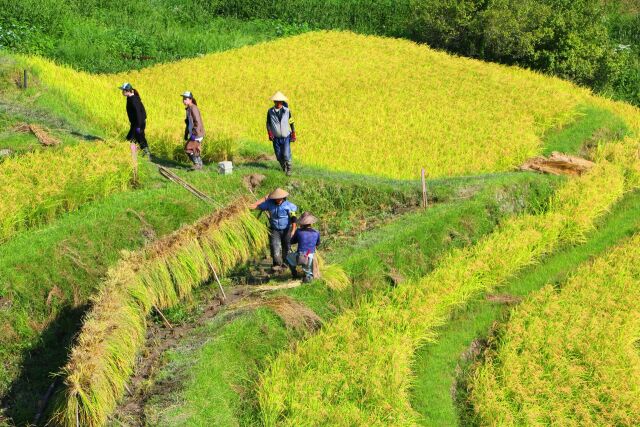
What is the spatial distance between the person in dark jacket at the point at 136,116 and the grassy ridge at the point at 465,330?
623 cm

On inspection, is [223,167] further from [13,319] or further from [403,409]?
[403,409]

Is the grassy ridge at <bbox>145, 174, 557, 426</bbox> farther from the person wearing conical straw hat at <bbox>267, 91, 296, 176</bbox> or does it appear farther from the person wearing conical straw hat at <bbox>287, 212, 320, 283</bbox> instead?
the person wearing conical straw hat at <bbox>267, 91, 296, 176</bbox>

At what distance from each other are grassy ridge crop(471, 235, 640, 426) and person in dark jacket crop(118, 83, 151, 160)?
6854mm

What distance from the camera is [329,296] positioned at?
995 centimetres

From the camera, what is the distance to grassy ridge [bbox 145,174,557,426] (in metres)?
7.66

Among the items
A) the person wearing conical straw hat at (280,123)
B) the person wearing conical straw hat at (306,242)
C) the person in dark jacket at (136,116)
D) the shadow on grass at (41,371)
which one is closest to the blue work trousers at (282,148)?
the person wearing conical straw hat at (280,123)

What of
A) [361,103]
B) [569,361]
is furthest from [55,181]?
[361,103]

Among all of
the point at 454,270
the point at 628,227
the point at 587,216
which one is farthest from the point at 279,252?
the point at 628,227

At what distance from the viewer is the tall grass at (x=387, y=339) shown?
7.74 metres

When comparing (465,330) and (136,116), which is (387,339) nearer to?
(465,330)

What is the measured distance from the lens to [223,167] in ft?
41.4

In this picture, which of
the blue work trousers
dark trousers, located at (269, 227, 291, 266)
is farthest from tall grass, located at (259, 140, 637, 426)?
the blue work trousers

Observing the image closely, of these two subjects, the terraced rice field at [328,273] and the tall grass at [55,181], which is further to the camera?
the tall grass at [55,181]

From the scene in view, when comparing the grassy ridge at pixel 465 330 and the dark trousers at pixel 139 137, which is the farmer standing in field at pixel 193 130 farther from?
the grassy ridge at pixel 465 330
